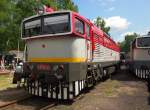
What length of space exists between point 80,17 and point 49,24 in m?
1.27

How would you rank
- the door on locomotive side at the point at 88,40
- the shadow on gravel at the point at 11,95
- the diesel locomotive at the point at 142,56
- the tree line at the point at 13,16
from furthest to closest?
the tree line at the point at 13,16
the diesel locomotive at the point at 142,56
the door on locomotive side at the point at 88,40
the shadow on gravel at the point at 11,95

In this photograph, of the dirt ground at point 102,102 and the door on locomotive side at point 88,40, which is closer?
the dirt ground at point 102,102

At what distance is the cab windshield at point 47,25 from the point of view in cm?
1038

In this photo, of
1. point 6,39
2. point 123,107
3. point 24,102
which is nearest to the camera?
point 123,107

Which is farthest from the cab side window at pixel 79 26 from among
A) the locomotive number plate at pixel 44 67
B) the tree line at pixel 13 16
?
the tree line at pixel 13 16

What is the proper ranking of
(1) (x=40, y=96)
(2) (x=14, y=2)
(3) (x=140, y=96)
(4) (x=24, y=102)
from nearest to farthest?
(4) (x=24, y=102) → (1) (x=40, y=96) → (3) (x=140, y=96) → (2) (x=14, y=2)

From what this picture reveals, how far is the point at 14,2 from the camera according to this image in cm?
4200

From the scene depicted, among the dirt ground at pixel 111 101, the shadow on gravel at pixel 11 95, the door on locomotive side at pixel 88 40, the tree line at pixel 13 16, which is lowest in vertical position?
the dirt ground at pixel 111 101

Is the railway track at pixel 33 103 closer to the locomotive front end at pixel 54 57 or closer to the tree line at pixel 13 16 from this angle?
the locomotive front end at pixel 54 57

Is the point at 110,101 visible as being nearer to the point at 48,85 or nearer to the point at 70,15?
the point at 48,85

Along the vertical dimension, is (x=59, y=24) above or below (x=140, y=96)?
above

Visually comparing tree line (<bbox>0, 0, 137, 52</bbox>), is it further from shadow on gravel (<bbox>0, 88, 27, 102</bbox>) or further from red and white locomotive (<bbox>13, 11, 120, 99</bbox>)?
red and white locomotive (<bbox>13, 11, 120, 99</bbox>)

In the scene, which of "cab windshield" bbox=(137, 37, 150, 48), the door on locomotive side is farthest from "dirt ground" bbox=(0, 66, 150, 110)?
"cab windshield" bbox=(137, 37, 150, 48)

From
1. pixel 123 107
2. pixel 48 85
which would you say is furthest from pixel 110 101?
pixel 48 85
